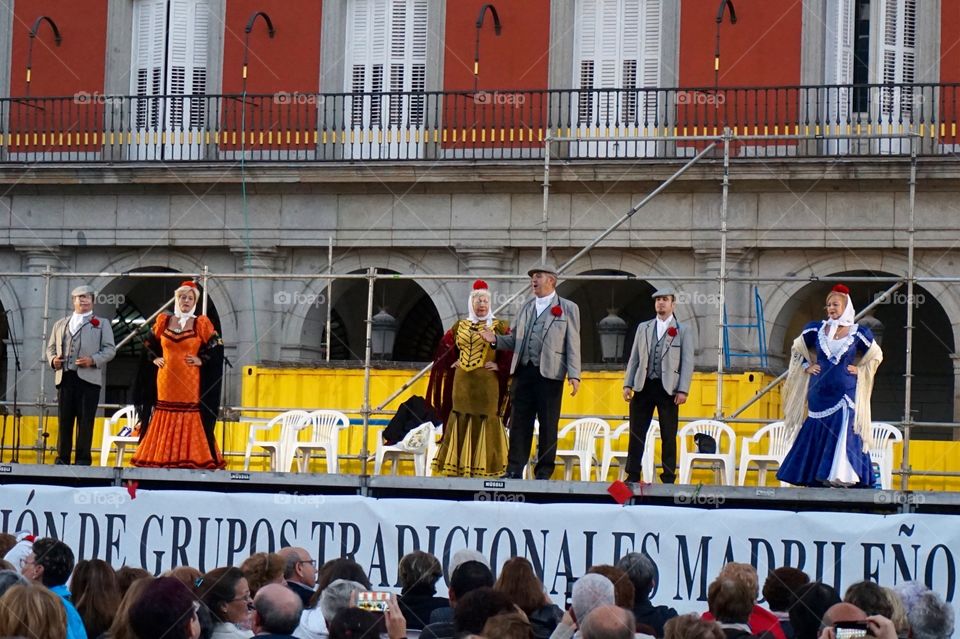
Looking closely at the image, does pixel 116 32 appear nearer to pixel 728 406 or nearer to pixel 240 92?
pixel 240 92

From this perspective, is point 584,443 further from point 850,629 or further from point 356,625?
point 850,629

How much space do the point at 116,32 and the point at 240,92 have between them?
6.24ft

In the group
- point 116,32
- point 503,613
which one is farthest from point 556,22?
point 503,613

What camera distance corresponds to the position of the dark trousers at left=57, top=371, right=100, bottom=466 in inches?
584

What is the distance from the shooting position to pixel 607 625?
634cm

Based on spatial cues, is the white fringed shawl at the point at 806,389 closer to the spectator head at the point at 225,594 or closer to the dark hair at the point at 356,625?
the spectator head at the point at 225,594

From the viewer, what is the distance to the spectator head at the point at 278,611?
274 inches

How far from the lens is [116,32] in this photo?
76.3 ft

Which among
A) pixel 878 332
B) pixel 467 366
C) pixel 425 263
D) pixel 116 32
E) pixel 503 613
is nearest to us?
pixel 503 613

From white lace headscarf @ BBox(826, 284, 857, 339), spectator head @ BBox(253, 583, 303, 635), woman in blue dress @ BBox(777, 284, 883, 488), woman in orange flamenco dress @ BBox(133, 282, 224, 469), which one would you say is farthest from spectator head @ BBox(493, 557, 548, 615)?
woman in orange flamenco dress @ BBox(133, 282, 224, 469)

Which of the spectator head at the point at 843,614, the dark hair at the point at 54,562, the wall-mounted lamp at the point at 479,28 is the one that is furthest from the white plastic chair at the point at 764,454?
the spectator head at the point at 843,614

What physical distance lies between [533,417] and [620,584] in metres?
5.55

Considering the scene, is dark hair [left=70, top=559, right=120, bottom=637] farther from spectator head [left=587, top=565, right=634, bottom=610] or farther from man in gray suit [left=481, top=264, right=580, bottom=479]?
man in gray suit [left=481, top=264, right=580, bottom=479]

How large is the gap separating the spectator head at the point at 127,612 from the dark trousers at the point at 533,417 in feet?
21.4
